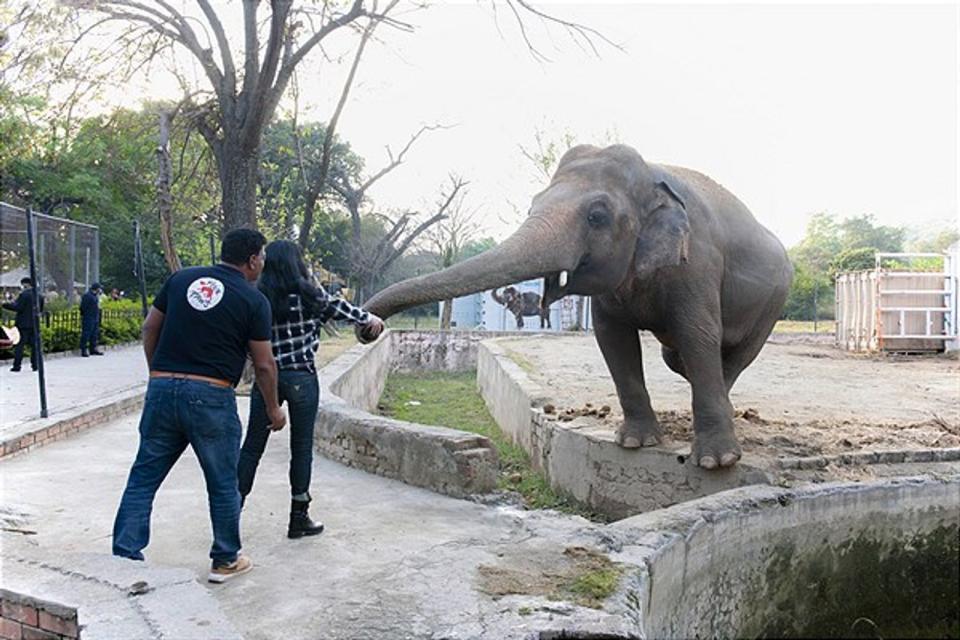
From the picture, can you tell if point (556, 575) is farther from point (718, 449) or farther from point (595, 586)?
point (718, 449)

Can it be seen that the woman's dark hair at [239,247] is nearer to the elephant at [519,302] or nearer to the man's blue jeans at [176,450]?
the man's blue jeans at [176,450]

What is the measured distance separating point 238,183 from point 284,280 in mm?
8977

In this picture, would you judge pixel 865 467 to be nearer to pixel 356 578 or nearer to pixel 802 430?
pixel 802 430

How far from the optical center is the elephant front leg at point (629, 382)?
266 inches

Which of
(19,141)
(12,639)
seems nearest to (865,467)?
Result: (12,639)

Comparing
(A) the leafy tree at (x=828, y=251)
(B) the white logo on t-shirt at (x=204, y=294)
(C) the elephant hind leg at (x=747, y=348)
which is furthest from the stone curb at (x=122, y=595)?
(A) the leafy tree at (x=828, y=251)

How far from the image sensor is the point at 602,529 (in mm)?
4672

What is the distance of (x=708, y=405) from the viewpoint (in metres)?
6.06

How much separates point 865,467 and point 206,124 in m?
11.6

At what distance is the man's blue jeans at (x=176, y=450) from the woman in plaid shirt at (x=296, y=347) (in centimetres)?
65

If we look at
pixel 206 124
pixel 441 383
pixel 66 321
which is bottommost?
pixel 441 383

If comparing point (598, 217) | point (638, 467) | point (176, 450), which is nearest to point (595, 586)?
point (176, 450)

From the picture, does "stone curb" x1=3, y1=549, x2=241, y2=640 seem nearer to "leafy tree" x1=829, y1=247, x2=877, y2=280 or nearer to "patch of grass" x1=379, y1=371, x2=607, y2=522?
"patch of grass" x1=379, y1=371, x2=607, y2=522

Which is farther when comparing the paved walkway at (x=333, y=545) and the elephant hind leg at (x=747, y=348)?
the elephant hind leg at (x=747, y=348)
